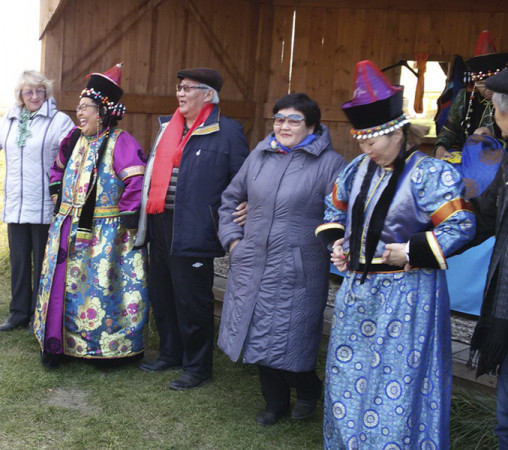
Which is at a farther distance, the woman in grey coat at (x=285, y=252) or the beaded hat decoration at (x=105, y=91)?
the beaded hat decoration at (x=105, y=91)

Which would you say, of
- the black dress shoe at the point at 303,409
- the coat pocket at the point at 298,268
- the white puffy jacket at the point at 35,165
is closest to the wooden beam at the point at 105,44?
the white puffy jacket at the point at 35,165

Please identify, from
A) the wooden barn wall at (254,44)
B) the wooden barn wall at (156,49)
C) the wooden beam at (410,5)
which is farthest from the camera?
the wooden beam at (410,5)

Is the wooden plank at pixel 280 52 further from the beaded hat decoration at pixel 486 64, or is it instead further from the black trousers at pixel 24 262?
the black trousers at pixel 24 262

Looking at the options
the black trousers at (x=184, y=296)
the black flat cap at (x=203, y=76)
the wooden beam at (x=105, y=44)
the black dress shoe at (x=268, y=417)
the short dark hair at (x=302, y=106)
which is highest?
the wooden beam at (x=105, y=44)

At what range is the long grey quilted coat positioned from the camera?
3.62 m

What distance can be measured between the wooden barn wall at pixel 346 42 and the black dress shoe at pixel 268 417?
16.3 feet

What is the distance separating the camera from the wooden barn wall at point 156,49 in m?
6.90

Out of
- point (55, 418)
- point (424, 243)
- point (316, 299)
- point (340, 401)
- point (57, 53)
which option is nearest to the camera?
point (424, 243)

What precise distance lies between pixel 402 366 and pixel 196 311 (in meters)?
1.71

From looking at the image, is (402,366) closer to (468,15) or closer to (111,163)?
(111,163)

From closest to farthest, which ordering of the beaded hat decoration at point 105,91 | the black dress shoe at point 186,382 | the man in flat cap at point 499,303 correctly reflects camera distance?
the man in flat cap at point 499,303 < the black dress shoe at point 186,382 < the beaded hat decoration at point 105,91

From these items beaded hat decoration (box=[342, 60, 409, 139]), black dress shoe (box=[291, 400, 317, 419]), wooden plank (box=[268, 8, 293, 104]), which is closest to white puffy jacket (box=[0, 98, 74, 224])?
black dress shoe (box=[291, 400, 317, 419])

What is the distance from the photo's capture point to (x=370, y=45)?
8344mm

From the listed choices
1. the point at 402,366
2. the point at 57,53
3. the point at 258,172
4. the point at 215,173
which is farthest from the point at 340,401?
the point at 57,53
